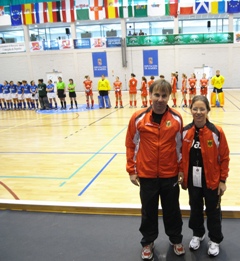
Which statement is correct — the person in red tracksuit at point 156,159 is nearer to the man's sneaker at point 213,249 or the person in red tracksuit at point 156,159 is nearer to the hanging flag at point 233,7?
the man's sneaker at point 213,249

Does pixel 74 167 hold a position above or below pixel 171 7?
below

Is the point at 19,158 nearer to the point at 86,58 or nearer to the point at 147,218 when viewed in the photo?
the point at 147,218

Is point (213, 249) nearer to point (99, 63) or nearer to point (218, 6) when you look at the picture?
point (218, 6)

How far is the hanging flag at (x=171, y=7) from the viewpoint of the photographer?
21.5 meters

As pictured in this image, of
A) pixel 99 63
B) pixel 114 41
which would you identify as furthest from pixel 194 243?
pixel 99 63

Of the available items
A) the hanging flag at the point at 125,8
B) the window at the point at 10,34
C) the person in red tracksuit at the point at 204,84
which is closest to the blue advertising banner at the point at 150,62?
the hanging flag at the point at 125,8

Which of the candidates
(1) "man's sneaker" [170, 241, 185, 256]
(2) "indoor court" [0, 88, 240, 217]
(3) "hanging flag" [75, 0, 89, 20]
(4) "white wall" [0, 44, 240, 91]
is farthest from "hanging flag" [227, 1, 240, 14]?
(1) "man's sneaker" [170, 241, 185, 256]

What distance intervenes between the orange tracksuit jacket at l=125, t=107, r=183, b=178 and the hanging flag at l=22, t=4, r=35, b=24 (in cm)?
2358

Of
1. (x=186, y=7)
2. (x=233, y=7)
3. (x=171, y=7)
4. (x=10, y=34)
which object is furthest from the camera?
(x=10, y=34)

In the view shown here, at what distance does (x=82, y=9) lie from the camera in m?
22.6

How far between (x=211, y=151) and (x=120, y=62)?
22.4 metres

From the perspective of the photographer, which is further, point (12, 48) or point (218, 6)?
point (12, 48)

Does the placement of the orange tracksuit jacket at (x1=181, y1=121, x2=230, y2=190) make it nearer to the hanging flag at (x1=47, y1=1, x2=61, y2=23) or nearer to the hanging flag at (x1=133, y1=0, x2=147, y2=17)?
the hanging flag at (x1=133, y1=0, x2=147, y2=17)

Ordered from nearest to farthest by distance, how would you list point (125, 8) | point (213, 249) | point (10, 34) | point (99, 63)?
point (213, 249)
point (125, 8)
point (99, 63)
point (10, 34)
